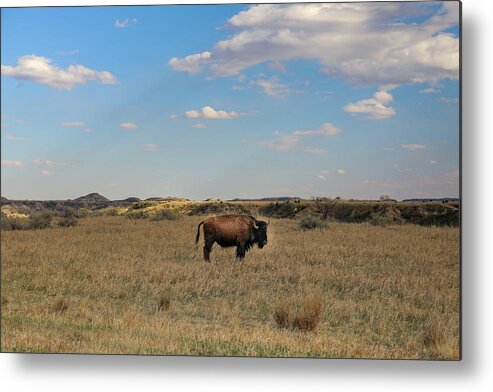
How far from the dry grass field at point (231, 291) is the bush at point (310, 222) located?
106 millimetres

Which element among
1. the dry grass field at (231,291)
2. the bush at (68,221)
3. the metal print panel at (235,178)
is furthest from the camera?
the bush at (68,221)

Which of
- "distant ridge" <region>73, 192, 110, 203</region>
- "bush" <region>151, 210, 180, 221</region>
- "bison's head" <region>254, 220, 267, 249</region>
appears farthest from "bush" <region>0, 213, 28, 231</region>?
"bison's head" <region>254, 220, 267, 249</region>

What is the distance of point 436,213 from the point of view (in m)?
7.21

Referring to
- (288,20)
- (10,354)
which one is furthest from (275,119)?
(10,354)

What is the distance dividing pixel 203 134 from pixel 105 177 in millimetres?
1338

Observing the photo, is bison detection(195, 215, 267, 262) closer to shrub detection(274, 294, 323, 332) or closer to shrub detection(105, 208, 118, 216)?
shrub detection(274, 294, 323, 332)

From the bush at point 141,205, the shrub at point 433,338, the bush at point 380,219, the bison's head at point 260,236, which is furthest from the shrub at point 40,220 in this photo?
the shrub at point 433,338

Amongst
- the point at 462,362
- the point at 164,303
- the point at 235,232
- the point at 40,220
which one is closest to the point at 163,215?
the point at 235,232

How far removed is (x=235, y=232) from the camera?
771 centimetres

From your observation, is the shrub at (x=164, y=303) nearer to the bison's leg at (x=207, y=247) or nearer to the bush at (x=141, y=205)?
the bison's leg at (x=207, y=247)

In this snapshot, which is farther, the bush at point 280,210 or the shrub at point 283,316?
the bush at point 280,210

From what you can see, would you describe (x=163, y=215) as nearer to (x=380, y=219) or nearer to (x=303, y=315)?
(x=303, y=315)

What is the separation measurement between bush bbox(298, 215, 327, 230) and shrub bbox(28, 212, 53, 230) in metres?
3.20

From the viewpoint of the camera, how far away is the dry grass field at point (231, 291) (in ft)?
23.4
